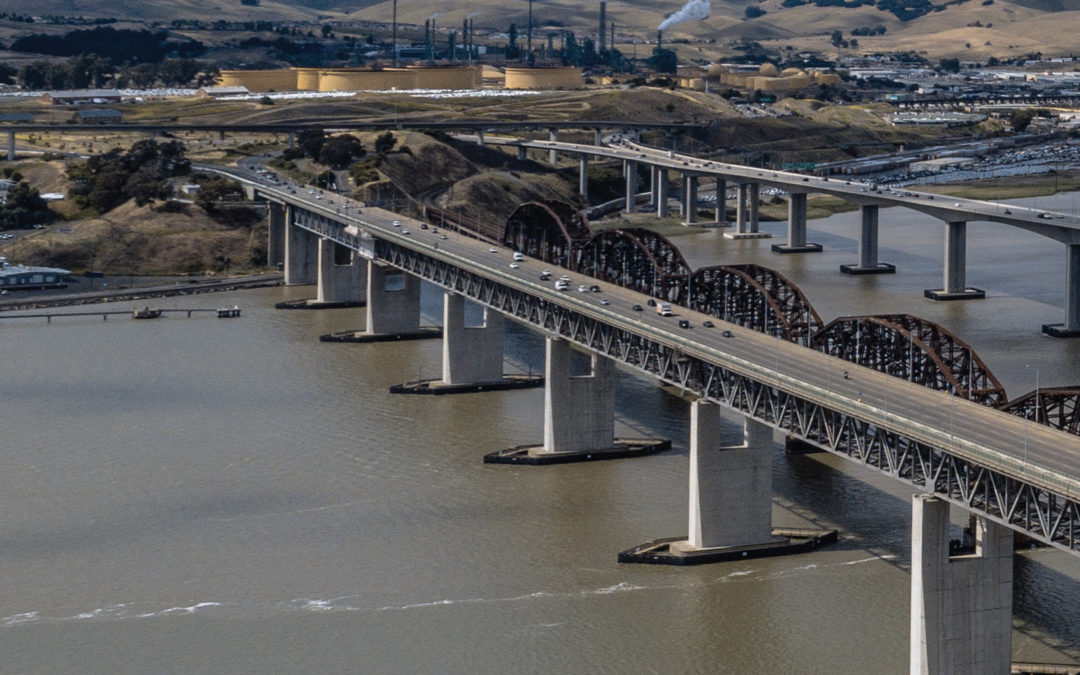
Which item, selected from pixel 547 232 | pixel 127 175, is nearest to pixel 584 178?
pixel 127 175

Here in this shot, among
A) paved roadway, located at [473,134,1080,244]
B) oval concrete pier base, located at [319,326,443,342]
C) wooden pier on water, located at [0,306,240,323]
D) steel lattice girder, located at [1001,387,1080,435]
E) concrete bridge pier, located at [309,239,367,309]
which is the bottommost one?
oval concrete pier base, located at [319,326,443,342]

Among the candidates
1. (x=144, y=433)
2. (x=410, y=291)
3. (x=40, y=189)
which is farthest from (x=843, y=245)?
→ (x=144, y=433)

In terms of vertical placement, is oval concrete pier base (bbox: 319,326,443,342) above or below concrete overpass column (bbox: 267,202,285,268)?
below

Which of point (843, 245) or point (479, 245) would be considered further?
point (843, 245)

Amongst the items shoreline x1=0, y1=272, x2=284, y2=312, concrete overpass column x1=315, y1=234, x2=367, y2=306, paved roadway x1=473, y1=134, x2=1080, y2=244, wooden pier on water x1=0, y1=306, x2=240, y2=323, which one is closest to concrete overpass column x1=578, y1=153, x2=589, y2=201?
paved roadway x1=473, y1=134, x2=1080, y2=244

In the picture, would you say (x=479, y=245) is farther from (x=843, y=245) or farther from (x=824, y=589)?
(x=843, y=245)

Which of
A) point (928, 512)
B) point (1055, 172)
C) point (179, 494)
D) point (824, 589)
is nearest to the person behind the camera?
point (928, 512)

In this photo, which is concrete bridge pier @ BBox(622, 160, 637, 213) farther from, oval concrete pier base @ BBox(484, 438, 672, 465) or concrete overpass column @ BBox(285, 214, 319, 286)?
oval concrete pier base @ BBox(484, 438, 672, 465)
